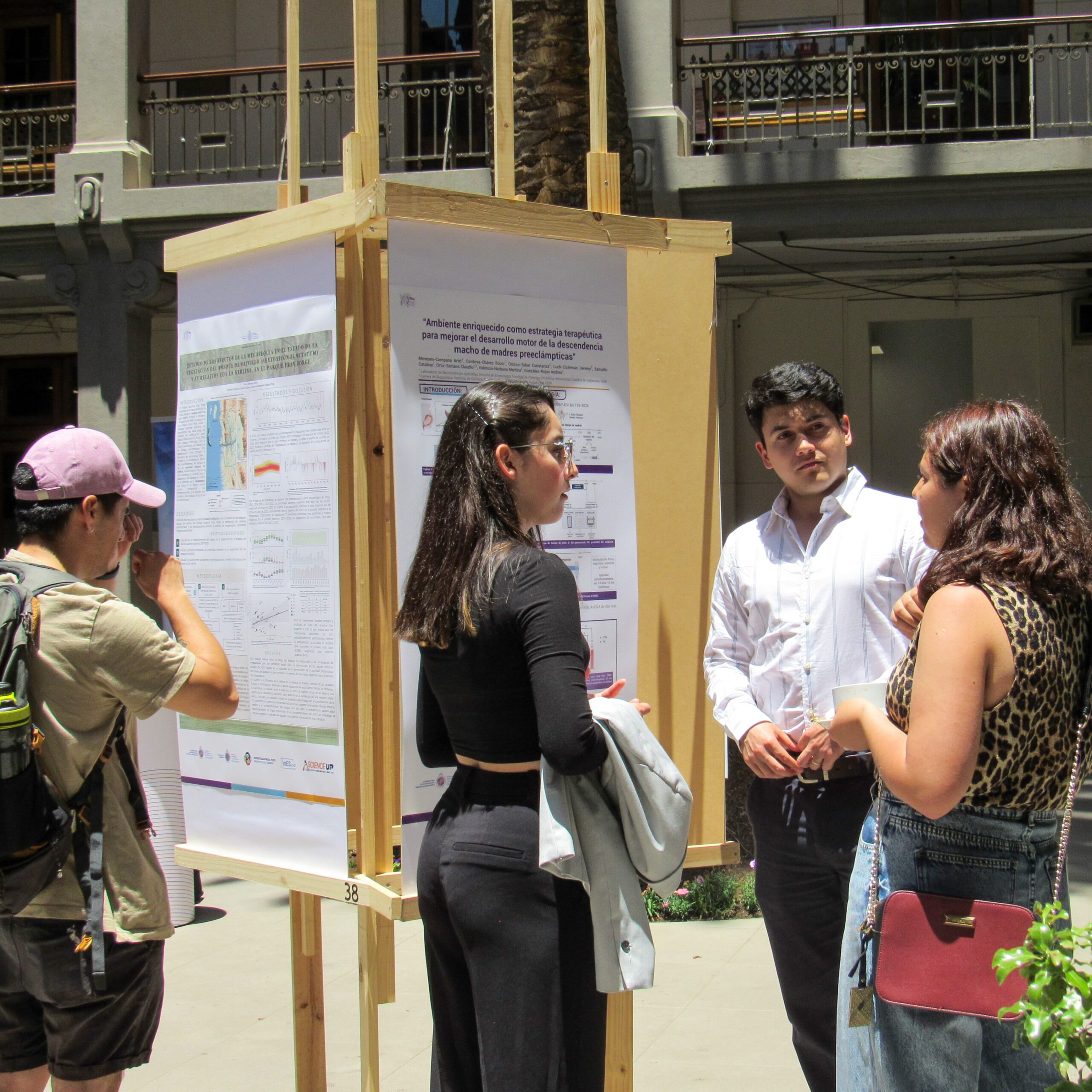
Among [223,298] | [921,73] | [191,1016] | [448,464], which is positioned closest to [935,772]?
[448,464]

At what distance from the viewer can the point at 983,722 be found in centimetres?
192

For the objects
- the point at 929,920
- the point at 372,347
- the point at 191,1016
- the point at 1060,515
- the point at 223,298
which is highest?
the point at 223,298

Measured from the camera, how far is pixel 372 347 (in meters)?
2.74

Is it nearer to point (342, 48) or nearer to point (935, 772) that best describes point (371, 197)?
point (935, 772)

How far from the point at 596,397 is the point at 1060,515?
49.8 inches

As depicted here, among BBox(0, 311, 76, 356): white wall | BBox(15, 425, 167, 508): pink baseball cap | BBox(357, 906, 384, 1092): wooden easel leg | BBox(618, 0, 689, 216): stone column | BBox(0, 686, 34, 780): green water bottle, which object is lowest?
BBox(357, 906, 384, 1092): wooden easel leg

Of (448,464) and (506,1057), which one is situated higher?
(448,464)

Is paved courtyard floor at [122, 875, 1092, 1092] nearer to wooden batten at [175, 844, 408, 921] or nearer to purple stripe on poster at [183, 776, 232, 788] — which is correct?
wooden batten at [175, 844, 408, 921]

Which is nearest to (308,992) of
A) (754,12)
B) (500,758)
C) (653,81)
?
(500,758)

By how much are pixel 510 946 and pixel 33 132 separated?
13.4 metres

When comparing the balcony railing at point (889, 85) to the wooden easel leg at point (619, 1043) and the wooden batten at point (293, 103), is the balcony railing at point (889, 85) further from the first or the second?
the wooden easel leg at point (619, 1043)

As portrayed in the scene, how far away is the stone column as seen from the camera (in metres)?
9.70

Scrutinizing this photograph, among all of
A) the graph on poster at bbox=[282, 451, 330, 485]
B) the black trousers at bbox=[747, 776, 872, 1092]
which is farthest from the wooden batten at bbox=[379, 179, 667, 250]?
the black trousers at bbox=[747, 776, 872, 1092]

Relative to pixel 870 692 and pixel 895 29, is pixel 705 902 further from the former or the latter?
pixel 895 29
